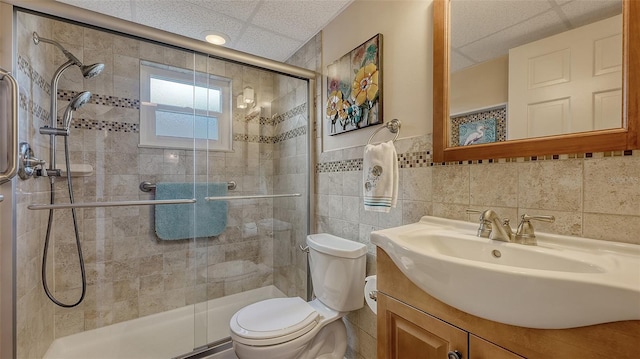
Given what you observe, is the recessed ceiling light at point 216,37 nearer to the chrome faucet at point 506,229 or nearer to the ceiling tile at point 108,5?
the ceiling tile at point 108,5

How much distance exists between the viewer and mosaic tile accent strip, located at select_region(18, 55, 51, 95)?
47.5 inches

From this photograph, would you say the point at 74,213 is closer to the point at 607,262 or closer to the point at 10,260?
the point at 10,260

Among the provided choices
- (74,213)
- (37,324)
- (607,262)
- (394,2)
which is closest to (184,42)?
(394,2)

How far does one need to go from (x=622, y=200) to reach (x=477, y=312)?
528 millimetres

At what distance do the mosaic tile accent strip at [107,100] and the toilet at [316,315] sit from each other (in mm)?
1620

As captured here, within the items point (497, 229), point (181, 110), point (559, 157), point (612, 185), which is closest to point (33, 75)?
point (181, 110)

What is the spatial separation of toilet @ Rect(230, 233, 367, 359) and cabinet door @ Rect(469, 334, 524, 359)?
0.70m

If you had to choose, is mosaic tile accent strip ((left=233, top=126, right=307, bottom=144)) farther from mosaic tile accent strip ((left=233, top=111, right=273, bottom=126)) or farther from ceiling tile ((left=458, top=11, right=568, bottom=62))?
ceiling tile ((left=458, top=11, right=568, bottom=62))

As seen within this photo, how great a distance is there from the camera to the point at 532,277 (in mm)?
495

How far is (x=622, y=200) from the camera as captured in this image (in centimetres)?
69

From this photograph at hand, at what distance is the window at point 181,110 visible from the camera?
1.80 meters

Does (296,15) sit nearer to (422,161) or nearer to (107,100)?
(422,161)

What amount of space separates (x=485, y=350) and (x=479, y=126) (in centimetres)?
74

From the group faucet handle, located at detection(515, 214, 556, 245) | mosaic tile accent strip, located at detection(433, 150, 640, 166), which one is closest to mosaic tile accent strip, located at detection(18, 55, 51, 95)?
mosaic tile accent strip, located at detection(433, 150, 640, 166)
